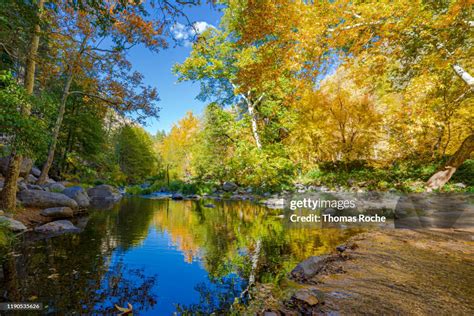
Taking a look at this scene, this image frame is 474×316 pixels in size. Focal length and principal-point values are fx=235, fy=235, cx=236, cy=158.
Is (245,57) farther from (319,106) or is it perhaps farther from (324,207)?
(324,207)

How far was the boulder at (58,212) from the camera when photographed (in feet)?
25.9

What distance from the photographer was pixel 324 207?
10.7 m

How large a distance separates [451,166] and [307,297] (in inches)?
464

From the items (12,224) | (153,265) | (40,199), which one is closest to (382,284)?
(153,265)

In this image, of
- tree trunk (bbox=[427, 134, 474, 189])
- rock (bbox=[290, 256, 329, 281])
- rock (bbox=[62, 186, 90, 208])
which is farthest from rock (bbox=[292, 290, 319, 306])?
tree trunk (bbox=[427, 134, 474, 189])

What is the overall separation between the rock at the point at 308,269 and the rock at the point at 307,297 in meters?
0.88

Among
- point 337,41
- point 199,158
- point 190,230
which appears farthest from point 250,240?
point 199,158

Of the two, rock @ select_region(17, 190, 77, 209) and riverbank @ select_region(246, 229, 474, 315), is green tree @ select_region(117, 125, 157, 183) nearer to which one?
rock @ select_region(17, 190, 77, 209)

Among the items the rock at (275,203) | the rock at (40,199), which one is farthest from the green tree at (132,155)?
the rock at (40,199)

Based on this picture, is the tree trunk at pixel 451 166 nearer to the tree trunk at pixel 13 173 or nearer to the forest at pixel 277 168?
the forest at pixel 277 168

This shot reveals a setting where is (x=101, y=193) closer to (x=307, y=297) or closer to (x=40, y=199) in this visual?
(x=40, y=199)

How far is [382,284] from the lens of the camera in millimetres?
2980

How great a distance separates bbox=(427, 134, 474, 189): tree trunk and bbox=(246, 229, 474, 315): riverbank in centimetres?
705

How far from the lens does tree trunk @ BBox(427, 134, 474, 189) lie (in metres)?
10.0
